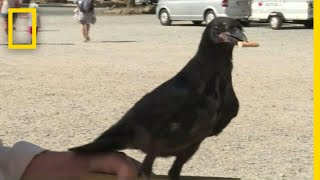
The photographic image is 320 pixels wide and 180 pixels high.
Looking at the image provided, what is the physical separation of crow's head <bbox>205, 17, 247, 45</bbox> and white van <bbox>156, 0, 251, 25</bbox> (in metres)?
19.0

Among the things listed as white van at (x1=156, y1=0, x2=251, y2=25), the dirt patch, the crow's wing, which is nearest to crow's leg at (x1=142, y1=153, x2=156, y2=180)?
the crow's wing

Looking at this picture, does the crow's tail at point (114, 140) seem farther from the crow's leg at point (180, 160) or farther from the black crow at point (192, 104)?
the crow's leg at point (180, 160)

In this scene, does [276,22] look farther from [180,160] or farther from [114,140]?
[114,140]

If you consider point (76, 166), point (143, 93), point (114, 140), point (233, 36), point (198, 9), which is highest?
point (198, 9)

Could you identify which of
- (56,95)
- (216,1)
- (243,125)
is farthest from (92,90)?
(216,1)

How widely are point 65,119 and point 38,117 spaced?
34 cm

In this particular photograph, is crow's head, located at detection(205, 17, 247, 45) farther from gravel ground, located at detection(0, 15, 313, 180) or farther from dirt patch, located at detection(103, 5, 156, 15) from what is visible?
dirt patch, located at detection(103, 5, 156, 15)

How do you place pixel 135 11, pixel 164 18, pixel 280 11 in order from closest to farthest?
pixel 280 11, pixel 164 18, pixel 135 11

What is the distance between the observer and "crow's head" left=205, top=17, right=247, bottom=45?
1.89 metres

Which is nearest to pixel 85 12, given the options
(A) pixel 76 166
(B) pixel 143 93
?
(B) pixel 143 93

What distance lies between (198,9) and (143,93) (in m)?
15.5

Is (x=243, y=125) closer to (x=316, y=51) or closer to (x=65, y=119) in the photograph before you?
(x=65, y=119)

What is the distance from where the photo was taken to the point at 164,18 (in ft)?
79.2

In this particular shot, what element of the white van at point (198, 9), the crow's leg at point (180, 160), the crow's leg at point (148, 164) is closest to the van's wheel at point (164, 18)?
the white van at point (198, 9)
